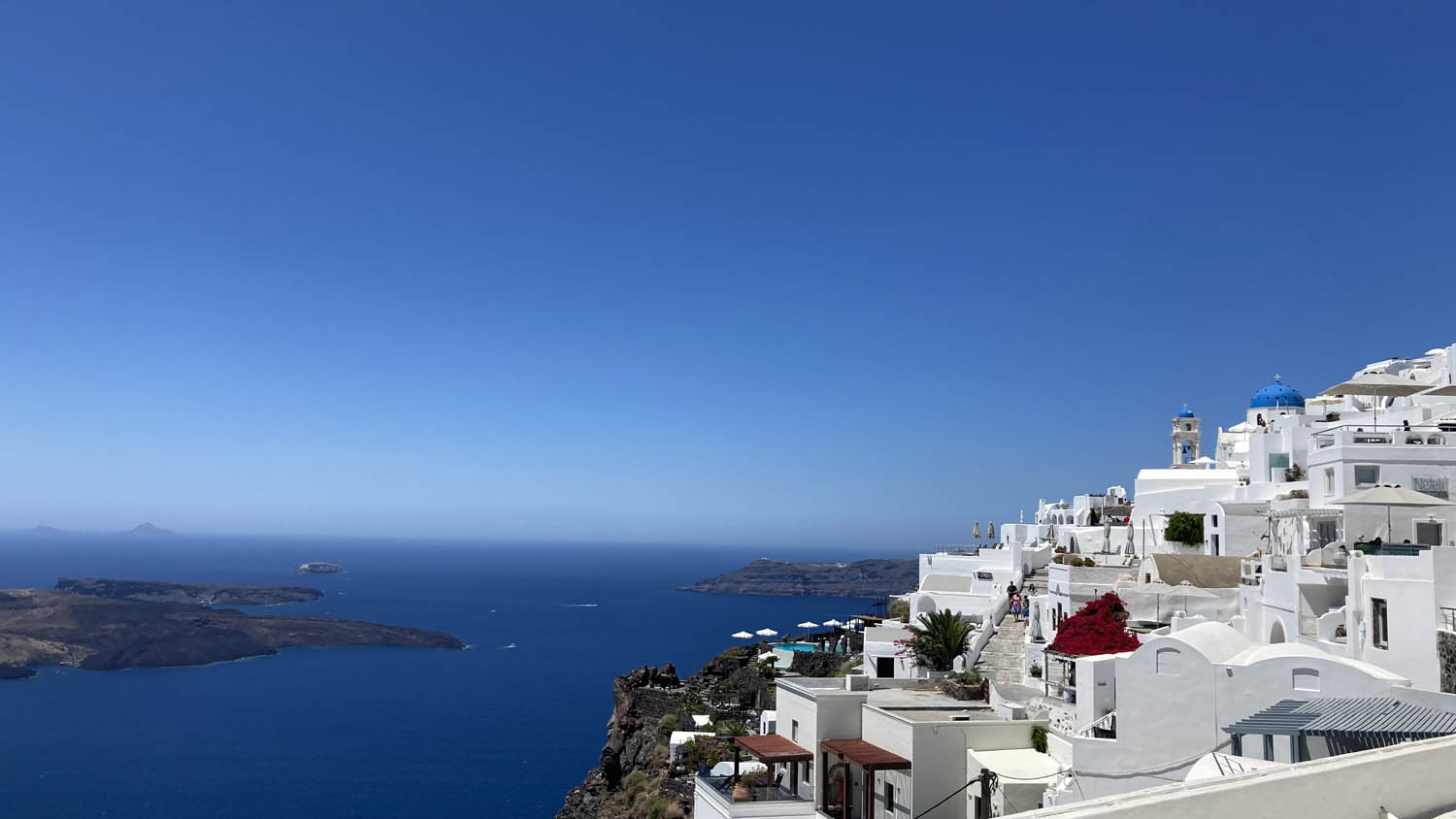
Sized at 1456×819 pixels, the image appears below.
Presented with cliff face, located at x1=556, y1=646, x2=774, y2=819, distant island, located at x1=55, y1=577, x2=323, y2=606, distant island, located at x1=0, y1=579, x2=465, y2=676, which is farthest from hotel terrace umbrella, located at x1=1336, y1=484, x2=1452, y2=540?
distant island, located at x1=55, y1=577, x2=323, y2=606

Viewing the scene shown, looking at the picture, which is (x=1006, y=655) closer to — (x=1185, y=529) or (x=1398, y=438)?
(x=1185, y=529)

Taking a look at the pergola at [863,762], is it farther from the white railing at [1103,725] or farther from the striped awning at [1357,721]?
the striped awning at [1357,721]

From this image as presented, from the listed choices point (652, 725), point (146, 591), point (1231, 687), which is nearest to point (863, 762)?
point (1231, 687)

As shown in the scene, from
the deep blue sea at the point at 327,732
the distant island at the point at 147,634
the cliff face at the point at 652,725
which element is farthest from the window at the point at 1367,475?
the distant island at the point at 147,634

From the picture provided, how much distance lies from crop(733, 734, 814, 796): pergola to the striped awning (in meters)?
8.63

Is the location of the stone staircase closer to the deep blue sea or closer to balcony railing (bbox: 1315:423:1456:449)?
balcony railing (bbox: 1315:423:1456:449)

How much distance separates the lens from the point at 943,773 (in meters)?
18.2

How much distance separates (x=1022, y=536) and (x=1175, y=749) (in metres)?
30.9

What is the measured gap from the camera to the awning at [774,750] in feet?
66.0

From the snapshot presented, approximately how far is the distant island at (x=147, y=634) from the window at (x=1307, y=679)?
452ft

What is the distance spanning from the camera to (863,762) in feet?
59.1

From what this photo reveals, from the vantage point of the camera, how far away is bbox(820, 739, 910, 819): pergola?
59.0 ft

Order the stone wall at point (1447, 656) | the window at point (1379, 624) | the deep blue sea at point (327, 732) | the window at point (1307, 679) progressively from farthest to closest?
1. the deep blue sea at point (327, 732)
2. the window at point (1379, 624)
3. the window at point (1307, 679)
4. the stone wall at point (1447, 656)

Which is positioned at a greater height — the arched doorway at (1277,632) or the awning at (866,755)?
the arched doorway at (1277,632)
